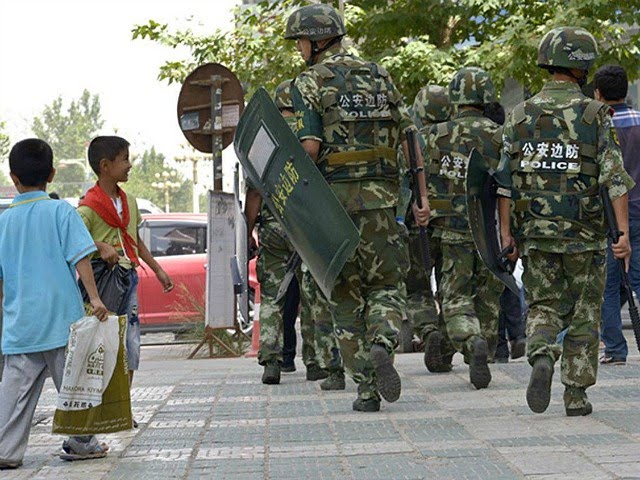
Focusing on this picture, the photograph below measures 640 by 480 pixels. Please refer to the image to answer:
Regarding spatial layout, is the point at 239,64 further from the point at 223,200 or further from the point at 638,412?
the point at 638,412

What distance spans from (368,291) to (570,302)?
3.66ft

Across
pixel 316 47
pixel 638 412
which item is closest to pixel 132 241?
pixel 316 47

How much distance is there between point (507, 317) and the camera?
11.6 m

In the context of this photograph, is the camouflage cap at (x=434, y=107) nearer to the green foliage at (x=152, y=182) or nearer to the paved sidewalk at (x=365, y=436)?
the paved sidewalk at (x=365, y=436)

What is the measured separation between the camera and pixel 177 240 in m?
18.6

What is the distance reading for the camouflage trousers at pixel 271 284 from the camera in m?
10.3

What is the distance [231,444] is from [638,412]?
204 centimetres

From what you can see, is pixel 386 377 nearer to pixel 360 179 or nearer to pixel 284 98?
pixel 360 179

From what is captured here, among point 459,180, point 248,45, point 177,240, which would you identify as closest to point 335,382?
point 459,180

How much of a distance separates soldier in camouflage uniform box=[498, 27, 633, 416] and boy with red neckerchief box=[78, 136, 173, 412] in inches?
77.3

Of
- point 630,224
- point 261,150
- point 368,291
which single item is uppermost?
point 261,150

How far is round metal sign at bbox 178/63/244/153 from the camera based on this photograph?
14.7 metres

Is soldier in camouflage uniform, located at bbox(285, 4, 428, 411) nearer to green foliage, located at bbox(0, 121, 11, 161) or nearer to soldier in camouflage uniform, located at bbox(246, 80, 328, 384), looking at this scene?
soldier in camouflage uniform, located at bbox(246, 80, 328, 384)

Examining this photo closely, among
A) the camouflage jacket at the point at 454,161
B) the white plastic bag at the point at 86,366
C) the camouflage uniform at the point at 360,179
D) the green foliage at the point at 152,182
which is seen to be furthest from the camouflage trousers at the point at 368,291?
the green foliage at the point at 152,182
